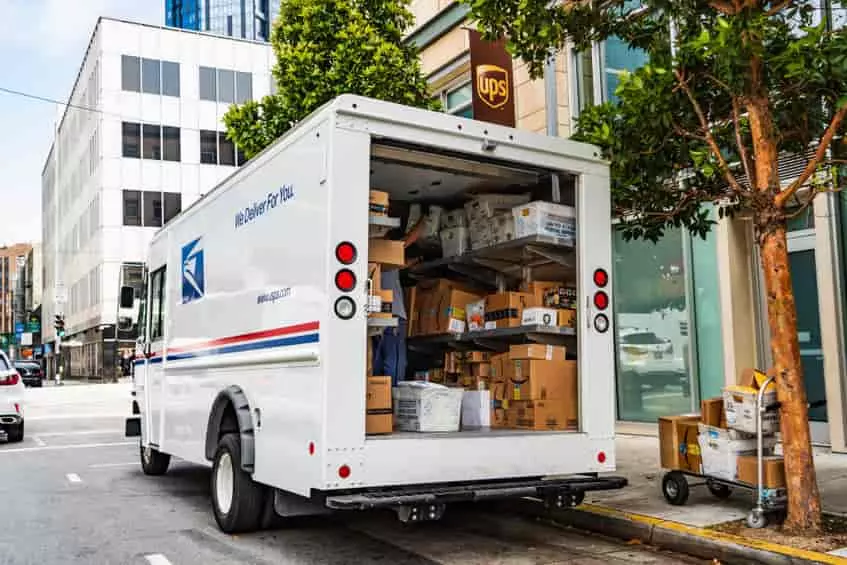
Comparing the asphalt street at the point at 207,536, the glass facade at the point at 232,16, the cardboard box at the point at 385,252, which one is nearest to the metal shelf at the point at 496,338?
the cardboard box at the point at 385,252

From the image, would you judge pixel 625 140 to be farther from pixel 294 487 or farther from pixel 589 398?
pixel 294 487

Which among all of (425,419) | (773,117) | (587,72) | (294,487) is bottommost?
(294,487)

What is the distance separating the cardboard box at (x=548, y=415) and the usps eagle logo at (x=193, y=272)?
3.10 m

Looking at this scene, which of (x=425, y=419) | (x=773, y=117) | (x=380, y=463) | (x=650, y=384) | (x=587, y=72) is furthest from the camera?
(x=587, y=72)

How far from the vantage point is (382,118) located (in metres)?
5.71

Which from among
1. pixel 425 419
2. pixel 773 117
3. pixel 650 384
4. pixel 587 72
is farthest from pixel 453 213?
pixel 587 72

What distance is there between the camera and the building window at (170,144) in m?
48.5

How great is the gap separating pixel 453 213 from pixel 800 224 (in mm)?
4587

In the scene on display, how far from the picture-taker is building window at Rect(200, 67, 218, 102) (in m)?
49.5

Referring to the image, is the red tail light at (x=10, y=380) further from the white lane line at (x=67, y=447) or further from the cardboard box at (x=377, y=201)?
the cardboard box at (x=377, y=201)

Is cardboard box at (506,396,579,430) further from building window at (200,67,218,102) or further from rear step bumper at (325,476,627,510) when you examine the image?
building window at (200,67,218,102)

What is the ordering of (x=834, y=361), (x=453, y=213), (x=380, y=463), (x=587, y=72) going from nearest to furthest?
Answer: (x=380, y=463)
(x=453, y=213)
(x=834, y=361)
(x=587, y=72)

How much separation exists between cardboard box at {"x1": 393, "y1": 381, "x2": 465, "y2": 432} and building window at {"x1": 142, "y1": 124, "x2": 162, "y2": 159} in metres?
44.8

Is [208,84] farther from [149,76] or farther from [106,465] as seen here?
[106,465]
